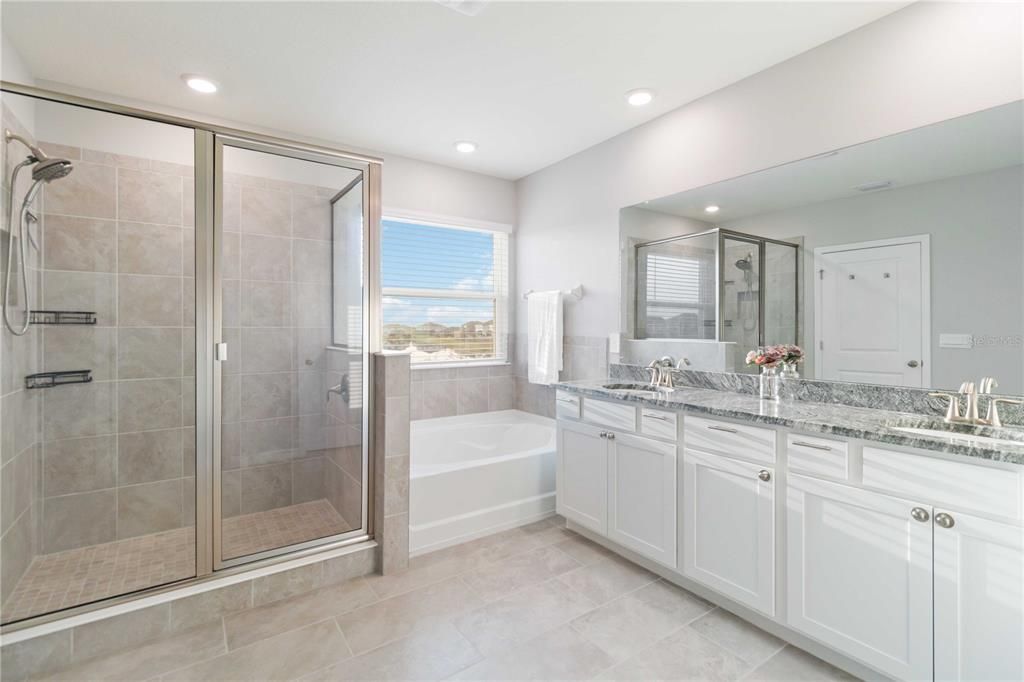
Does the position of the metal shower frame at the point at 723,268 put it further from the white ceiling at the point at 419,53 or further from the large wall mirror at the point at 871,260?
the white ceiling at the point at 419,53

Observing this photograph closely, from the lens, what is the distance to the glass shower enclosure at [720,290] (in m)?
2.39

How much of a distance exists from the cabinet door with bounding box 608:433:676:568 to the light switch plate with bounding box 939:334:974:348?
112 cm

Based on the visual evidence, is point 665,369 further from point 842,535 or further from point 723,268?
point 842,535

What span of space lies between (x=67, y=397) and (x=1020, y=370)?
159 inches

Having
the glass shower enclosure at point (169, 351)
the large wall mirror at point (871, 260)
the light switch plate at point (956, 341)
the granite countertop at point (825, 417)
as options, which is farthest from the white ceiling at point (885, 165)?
the glass shower enclosure at point (169, 351)

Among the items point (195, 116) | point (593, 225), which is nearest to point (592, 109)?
point (593, 225)

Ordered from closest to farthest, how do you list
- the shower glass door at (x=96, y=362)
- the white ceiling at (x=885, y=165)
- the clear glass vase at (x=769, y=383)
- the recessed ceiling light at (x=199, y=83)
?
the white ceiling at (x=885, y=165) < the shower glass door at (x=96, y=362) < the clear glass vase at (x=769, y=383) < the recessed ceiling light at (x=199, y=83)

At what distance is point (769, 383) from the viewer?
241 cm

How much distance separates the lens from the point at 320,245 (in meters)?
2.53

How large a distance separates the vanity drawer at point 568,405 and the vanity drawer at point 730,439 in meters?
0.73

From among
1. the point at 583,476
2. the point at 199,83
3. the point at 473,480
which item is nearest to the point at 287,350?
the point at 473,480

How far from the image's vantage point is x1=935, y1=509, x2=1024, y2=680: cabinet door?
4.35 feet

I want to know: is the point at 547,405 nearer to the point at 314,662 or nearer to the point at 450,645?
the point at 450,645

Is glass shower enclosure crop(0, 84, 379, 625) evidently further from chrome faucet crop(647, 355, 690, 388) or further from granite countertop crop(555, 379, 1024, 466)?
chrome faucet crop(647, 355, 690, 388)
